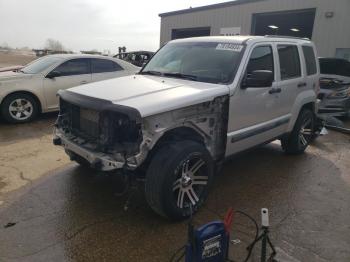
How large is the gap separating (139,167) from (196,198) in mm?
763

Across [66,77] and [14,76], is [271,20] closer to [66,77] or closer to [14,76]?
[66,77]

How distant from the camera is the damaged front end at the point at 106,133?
3.22m

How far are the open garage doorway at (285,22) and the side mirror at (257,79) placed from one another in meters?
11.8

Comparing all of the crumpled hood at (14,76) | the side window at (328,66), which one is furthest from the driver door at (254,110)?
the side window at (328,66)

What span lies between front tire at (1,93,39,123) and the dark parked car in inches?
286

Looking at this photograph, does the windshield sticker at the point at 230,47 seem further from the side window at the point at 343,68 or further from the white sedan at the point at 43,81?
the side window at the point at 343,68

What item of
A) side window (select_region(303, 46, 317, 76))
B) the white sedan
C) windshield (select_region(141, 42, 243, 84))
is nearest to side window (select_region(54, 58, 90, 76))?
the white sedan

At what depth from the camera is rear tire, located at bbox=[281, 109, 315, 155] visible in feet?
18.9

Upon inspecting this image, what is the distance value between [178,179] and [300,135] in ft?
10.7

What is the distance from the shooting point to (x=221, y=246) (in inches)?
104

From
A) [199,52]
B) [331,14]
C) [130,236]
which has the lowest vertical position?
[130,236]

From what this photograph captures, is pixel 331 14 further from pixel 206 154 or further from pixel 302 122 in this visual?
pixel 206 154

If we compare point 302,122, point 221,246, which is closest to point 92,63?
point 302,122

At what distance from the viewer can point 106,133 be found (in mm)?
3348
